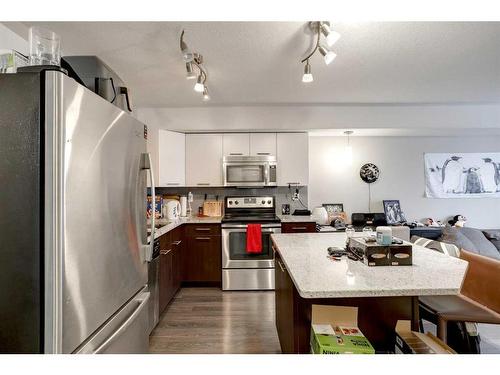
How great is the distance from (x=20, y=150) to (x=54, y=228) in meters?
0.29

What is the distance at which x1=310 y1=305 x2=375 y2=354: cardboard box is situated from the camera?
3.69 feet

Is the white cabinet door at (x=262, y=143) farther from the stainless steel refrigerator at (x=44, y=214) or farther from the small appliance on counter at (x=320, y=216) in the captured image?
the stainless steel refrigerator at (x=44, y=214)

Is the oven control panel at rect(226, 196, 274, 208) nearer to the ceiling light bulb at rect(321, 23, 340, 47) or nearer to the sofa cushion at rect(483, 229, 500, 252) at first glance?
the ceiling light bulb at rect(321, 23, 340, 47)

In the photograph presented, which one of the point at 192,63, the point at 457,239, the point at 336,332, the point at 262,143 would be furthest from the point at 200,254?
the point at 457,239

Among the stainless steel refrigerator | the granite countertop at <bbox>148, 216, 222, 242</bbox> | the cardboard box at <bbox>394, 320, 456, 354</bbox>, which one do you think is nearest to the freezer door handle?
the stainless steel refrigerator

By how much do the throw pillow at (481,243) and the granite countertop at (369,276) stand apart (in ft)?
7.74

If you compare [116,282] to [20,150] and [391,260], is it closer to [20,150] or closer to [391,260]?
[20,150]

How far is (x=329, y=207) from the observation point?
4.18 m

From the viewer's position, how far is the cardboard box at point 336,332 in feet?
3.69

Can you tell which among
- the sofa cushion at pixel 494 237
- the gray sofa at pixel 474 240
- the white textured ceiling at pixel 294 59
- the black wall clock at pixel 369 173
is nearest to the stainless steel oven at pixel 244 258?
the white textured ceiling at pixel 294 59

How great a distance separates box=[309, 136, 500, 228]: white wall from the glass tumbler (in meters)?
3.57

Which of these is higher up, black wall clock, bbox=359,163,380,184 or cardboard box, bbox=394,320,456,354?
black wall clock, bbox=359,163,380,184

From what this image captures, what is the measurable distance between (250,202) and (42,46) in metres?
3.02
